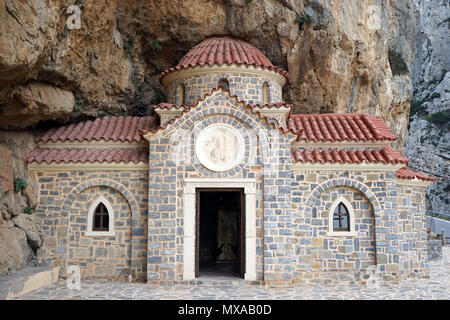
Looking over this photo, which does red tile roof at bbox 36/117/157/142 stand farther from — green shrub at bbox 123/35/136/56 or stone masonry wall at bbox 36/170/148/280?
green shrub at bbox 123/35/136/56

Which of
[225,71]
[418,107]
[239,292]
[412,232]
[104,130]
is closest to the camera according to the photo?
[239,292]

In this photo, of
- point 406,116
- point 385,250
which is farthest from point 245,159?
point 406,116

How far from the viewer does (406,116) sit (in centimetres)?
2381

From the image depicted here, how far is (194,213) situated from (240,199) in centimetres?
144

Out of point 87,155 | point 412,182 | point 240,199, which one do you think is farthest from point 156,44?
point 412,182

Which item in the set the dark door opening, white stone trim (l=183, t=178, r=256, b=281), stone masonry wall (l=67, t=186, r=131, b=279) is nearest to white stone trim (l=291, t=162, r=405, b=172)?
white stone trim (l=183, t=178, r=256, b=281)

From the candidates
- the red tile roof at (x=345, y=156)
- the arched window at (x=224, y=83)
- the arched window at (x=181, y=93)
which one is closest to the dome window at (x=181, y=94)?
the arched window at (x=181, y=93)

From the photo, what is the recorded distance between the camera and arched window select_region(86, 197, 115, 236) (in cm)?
1220

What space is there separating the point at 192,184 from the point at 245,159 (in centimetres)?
173

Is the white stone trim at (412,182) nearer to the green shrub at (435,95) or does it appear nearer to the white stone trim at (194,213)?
the white stone trim at (194,213)

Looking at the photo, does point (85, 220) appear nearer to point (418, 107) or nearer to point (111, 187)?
point (111, 187)

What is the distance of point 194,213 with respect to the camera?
11602 mm

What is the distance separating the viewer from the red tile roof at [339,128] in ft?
41.5
